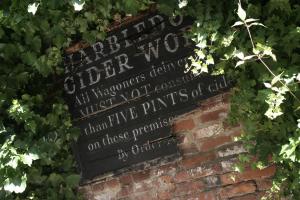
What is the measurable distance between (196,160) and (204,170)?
0.07 metres

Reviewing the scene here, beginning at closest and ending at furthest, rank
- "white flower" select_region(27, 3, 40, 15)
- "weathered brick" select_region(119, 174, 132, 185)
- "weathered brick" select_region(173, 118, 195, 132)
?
"white flower" select_region(27, 3, 40, 15)
"weathered brick" select_region(173, 118, 195, 132)
"weathered brick" select_region(119, 174, 132, 185)

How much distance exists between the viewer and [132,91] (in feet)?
10.1

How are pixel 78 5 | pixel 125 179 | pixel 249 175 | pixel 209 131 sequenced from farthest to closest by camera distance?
1. pixel 125 179
2. pixel 209 131
3. pixel 249 175
4. pixel 78 5

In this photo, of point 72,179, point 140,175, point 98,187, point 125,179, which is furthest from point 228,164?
point 72,179

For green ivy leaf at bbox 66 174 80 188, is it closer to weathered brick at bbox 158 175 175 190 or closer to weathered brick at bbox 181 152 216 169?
weathered brick at bbox 158 175 175 190

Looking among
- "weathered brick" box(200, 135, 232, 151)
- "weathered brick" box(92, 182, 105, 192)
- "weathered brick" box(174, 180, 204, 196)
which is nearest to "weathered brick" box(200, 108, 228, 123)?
"weathered brick" box(200, 135, 232, 151)

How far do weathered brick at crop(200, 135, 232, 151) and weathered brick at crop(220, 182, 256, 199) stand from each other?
244 millimetres

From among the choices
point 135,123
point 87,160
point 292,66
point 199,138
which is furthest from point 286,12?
point 87,160

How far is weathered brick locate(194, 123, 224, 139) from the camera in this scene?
2861mm

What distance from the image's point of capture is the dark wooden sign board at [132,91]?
9.59ft

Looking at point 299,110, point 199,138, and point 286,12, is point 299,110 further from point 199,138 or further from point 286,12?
point 199,138

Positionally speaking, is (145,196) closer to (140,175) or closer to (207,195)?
(140,175)

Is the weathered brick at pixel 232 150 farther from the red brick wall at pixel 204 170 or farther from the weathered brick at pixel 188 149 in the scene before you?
the weathered brick at pixel 188 149

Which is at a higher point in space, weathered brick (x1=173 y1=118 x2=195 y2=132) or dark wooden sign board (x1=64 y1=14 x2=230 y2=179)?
dark wooden sign board (x1=64 y1=14 x2=230 y2=179)
